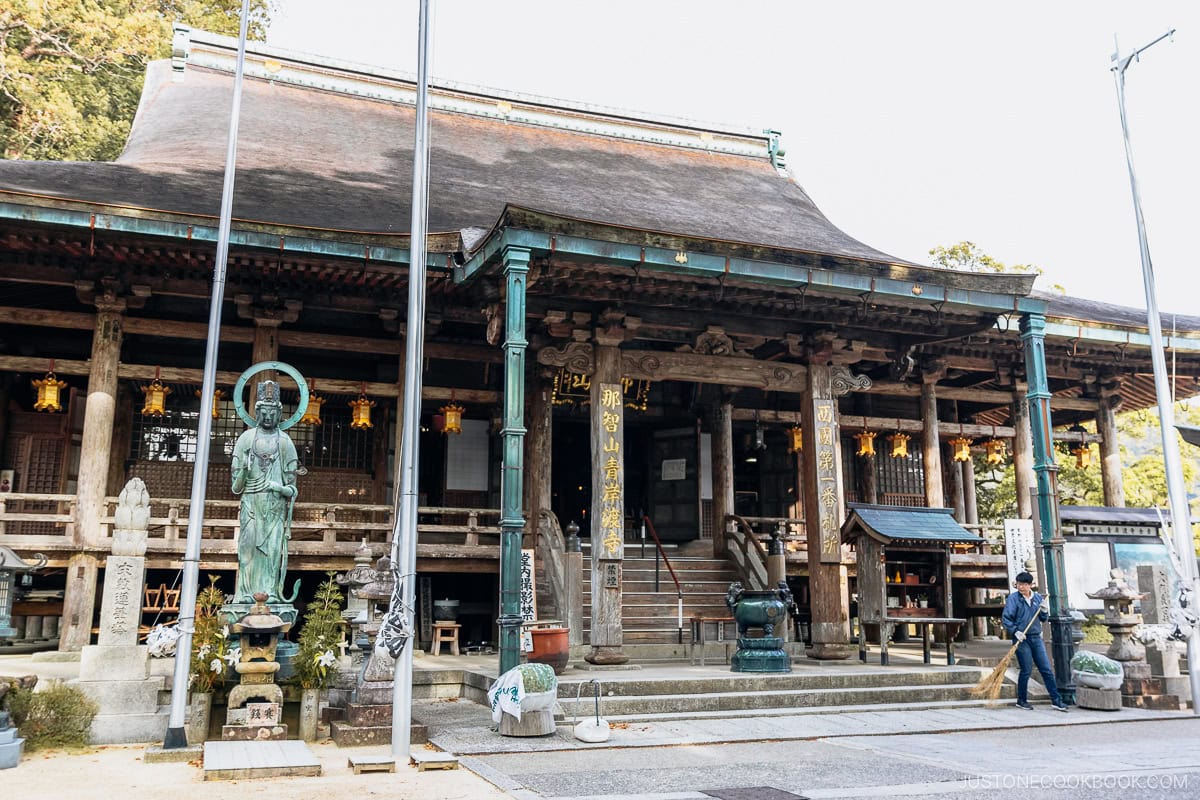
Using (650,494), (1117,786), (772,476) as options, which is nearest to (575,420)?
(650,494)

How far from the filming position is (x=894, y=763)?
23.9 feet

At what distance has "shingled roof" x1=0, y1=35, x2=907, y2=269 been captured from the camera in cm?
1316

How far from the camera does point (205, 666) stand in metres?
8.41

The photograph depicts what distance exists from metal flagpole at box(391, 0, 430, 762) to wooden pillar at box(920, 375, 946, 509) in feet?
38.7

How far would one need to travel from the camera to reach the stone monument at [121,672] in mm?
8180

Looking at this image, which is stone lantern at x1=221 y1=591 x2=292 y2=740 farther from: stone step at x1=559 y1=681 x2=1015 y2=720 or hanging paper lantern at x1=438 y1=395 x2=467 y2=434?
hanging paper lantern at x1=438 y1=395 x2=467 y2=434

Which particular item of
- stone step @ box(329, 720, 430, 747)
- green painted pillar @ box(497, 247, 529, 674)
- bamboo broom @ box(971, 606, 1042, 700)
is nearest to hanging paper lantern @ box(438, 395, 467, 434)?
green painted pillar @ box(497, 247, 529, 674)

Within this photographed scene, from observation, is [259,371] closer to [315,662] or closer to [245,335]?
[315,662]

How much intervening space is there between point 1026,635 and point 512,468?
19.7 feet

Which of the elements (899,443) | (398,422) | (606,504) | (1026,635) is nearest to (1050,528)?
(1026,635)

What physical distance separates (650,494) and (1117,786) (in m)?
11.5

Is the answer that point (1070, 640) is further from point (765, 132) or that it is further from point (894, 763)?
point (765, 132)

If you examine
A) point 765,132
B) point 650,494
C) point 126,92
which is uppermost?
point 126,92

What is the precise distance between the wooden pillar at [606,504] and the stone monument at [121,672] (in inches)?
197
